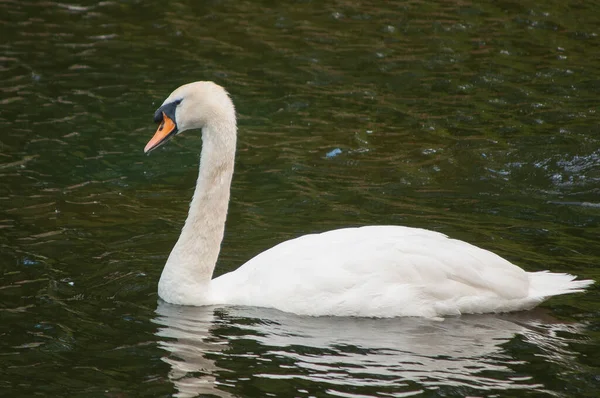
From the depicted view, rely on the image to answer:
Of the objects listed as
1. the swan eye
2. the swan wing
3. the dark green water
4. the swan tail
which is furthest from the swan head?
the swan tail

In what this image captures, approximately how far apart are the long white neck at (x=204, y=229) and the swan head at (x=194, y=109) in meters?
0.07

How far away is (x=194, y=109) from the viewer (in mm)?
8086

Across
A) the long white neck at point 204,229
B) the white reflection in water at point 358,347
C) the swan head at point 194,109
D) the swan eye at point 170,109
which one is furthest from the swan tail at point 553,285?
the swan eye at point 170,109

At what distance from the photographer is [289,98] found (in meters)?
13.4

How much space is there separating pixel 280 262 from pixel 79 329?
150 centimetres

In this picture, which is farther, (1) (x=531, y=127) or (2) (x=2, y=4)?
(2) (x=2, y=4)

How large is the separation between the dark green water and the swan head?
4.21ft

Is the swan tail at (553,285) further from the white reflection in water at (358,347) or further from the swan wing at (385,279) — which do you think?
the white reflection in water at (358,347)

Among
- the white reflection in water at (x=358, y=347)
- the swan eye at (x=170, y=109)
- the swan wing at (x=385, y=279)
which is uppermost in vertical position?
the swan eye at (x=170, y=109)

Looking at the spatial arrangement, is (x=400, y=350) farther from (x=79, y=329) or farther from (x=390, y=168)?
(x=390, y=168)

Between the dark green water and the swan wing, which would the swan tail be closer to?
the swan wing

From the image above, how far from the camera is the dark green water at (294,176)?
273 inches

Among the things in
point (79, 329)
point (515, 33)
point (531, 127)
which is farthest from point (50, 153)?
point (515, 33)

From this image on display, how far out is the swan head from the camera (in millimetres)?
8086
